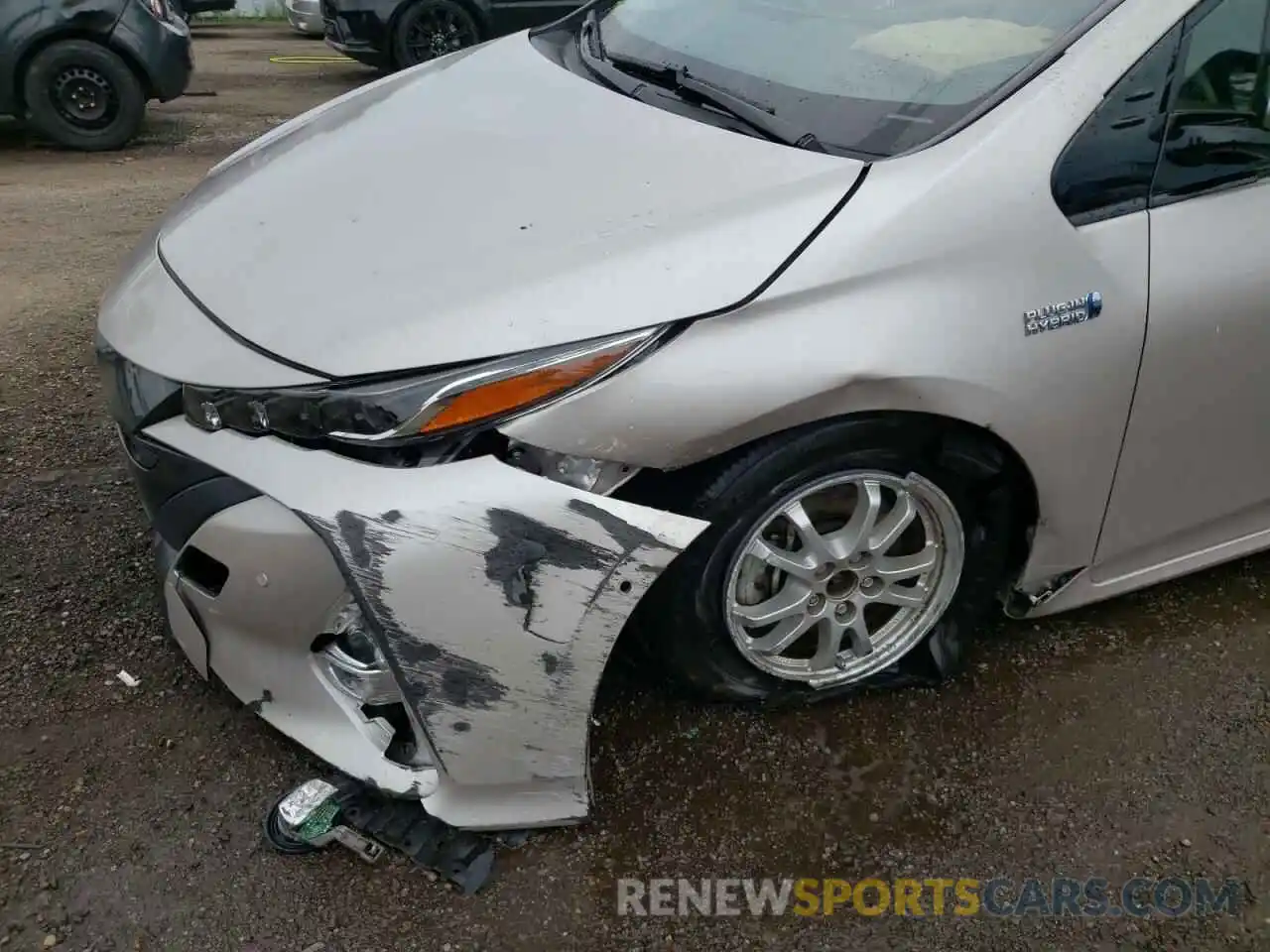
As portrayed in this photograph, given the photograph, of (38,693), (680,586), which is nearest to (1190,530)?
(680,586)

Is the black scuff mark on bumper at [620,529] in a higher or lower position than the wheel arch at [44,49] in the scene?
higher

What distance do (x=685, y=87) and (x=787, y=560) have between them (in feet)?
3.53

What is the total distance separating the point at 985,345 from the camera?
183cm

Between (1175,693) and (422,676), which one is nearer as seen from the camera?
(422,676)

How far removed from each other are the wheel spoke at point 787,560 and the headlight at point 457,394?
510mm

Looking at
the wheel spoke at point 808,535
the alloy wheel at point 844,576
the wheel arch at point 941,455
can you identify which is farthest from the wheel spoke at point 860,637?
the wheel arch at point 941,455

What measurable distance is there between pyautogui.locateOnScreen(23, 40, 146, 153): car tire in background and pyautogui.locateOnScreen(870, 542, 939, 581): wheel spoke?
620 cm

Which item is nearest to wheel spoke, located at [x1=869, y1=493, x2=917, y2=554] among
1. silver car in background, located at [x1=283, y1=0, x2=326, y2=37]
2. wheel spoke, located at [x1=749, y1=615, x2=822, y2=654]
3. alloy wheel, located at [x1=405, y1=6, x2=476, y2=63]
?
wheel spoke, located at [x1=749, y1=615, x2=822, y2=654]

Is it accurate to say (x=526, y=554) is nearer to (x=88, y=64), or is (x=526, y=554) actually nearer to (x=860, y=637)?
(x=860, y=637)

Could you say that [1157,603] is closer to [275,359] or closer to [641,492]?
[641,492]

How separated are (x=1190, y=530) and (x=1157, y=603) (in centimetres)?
38

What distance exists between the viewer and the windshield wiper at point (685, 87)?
2020 millimetres

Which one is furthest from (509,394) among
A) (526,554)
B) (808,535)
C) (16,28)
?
(16,28)

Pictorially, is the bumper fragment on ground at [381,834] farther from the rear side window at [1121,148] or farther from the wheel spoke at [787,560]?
the rear side window at [1121,148]
